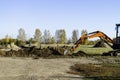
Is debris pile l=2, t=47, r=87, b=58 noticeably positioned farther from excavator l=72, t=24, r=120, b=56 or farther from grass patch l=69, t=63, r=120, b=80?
grass patch l=69, t=63, r=120, b=80

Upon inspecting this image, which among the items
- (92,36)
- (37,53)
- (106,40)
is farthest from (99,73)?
(106,40)

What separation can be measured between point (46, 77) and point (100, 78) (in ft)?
10.3

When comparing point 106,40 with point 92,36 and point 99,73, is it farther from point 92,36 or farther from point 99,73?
point 99,73

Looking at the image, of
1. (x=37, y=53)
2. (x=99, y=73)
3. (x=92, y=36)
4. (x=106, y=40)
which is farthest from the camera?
(x=106, y=40)

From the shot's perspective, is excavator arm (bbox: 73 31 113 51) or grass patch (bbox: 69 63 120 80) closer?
grass patch (bbox: 69 63 120 80)

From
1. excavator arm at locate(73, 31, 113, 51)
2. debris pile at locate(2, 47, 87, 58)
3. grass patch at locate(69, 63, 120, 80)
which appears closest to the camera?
grass patch at locate(69, 63, 120, 80)

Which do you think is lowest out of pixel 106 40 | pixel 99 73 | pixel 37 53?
pixel 99 73

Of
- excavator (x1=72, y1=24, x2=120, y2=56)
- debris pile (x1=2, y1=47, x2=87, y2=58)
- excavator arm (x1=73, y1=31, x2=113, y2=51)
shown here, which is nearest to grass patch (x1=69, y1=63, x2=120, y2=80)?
debris pile (x1=2, y1=47, x2=87, y2=58)

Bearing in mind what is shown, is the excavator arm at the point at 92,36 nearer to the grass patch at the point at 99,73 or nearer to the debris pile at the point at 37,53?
the debris pile at the point at 37,53

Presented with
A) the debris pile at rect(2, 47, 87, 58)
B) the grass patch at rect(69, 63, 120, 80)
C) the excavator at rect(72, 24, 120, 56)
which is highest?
the excavator at rect(72, 24, 120, 56)

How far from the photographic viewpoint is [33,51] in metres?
44.2

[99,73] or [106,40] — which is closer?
[99,73]

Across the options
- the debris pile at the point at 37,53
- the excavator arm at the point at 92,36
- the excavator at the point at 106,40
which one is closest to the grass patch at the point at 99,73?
the debris pile at the point at 37,53

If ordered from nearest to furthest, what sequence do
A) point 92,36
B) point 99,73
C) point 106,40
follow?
1. point 99,73
2. point 92,36
3. point 106,40
